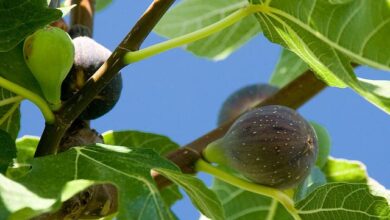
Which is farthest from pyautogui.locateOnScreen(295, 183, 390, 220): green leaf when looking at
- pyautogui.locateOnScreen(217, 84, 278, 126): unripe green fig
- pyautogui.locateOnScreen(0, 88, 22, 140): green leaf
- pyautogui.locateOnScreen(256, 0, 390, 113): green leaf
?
pyautogui.locateOnScreen(217, 84, 278, 126): unripe green fig

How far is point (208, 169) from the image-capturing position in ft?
5.52

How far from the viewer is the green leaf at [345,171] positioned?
237 centimetres

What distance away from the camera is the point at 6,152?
4.60ft

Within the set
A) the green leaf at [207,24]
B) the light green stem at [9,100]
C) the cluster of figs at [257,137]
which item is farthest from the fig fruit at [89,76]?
the green leaf at [207,24]

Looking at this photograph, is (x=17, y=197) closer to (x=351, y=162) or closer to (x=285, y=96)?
(x=285, y=96)

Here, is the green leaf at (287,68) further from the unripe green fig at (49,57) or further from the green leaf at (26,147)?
the unripe green fig at (49,57)

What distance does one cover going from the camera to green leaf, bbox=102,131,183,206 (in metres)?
2.03

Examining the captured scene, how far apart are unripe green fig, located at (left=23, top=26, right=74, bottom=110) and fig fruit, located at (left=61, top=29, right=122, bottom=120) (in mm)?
143

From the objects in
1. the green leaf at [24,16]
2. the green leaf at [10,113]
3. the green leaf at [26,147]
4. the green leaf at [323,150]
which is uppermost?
the green leaf at [24,16]

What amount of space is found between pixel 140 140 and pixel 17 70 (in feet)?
2.12

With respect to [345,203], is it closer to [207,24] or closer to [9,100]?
[9,100]

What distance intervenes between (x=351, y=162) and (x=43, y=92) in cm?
120

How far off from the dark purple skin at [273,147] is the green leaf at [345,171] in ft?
2.52

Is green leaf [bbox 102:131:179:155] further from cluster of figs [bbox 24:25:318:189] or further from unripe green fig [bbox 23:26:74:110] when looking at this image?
unripe green fig [bbox 23:26:74:110]
